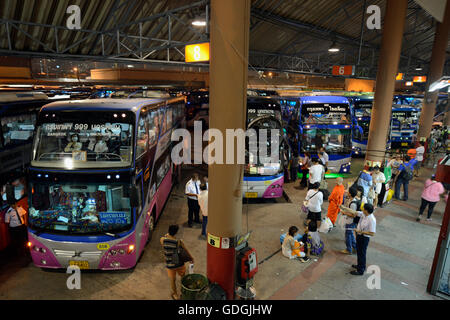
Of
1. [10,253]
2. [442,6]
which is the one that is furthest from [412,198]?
[10,253]

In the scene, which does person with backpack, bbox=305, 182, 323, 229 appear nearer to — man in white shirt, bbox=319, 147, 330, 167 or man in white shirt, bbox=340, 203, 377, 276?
man in white shirt, bbox=340, 203, 377, 276

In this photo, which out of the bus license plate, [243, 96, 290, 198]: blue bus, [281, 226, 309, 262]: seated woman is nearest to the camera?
the bus license plate

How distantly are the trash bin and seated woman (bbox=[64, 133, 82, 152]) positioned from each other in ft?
11.9

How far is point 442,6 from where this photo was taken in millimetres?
6941

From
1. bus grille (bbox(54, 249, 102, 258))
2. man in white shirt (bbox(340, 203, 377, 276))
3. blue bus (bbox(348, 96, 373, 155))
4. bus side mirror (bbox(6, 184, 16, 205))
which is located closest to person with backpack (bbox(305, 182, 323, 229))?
man in white shirt (bbox(340, 203, 377, 276))

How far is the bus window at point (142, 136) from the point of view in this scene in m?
6.64

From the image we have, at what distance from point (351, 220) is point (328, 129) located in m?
6.93

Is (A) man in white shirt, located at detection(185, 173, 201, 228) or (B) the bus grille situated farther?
(A) man in white shirt, located at detection(185, 173, 201, 228)

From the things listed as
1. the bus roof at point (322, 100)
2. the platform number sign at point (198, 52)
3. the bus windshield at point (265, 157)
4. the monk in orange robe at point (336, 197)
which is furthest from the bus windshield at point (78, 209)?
the bus roof at point (322, 100)

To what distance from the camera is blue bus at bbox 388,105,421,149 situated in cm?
1872

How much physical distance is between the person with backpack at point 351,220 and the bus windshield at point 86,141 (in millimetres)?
5392

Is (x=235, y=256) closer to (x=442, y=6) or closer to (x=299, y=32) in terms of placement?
(x=442, y=6)

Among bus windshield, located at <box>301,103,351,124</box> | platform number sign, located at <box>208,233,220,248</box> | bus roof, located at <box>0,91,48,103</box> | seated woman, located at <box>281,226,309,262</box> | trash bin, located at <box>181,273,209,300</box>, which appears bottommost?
seated woman, located at <box>281,226,309,262</box>

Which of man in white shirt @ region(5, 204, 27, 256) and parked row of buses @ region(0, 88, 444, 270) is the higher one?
parked row of buses @ region(0, 88, 444, 270)
